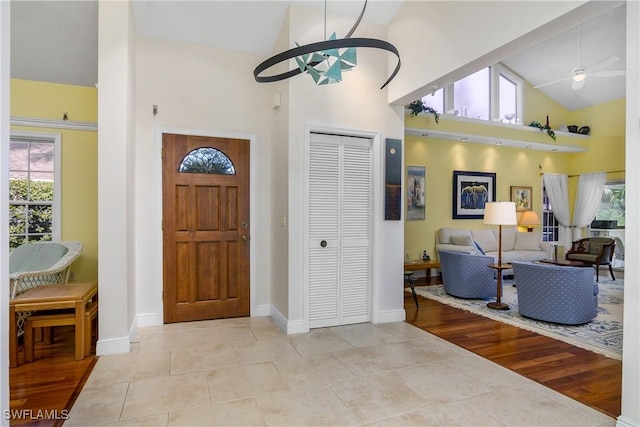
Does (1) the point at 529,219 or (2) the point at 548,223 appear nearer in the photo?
(1) the point at 529,219

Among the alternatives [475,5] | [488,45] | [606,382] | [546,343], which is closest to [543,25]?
[488,45]

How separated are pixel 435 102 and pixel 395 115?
11.7ft

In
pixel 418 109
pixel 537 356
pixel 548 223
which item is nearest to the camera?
pixel 537 356

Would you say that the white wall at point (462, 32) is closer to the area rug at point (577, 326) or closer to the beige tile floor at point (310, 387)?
the beige tile floor at point (310, 387)

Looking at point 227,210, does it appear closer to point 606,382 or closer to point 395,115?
point 395,115

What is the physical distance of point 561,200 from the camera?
351 inches

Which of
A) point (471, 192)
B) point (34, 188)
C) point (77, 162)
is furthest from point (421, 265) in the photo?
point (34, 188)

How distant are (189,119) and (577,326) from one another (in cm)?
507

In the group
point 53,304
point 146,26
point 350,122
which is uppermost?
point 146,26

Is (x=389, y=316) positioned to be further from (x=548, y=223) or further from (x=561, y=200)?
(x=561, y=200)

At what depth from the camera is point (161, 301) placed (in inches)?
Answer: 160

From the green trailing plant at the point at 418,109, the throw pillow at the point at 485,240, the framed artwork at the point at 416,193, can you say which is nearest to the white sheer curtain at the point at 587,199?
the throw pillow at the point at 485,240

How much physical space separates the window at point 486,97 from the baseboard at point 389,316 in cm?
459

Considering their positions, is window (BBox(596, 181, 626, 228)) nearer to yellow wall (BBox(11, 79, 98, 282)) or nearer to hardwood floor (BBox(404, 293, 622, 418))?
hardwood floor (BBox(404, 293, 622, 418))
